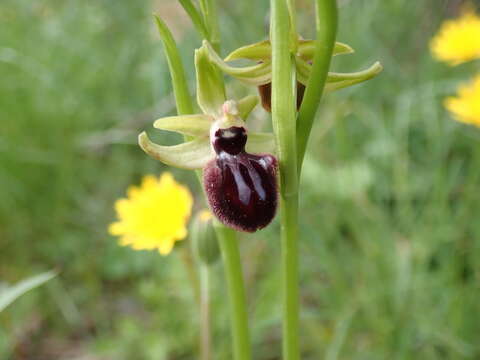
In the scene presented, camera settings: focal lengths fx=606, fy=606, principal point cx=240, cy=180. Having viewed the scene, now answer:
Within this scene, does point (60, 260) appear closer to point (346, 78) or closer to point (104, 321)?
point (104, 321)

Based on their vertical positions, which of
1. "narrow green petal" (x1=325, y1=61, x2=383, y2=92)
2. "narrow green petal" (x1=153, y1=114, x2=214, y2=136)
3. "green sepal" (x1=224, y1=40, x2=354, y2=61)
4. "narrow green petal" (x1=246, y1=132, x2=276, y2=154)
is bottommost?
"narrow green petal" (x1=246, y1=132, x2=276, y2=154)

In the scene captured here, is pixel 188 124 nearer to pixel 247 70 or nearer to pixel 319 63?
pixel 247 70

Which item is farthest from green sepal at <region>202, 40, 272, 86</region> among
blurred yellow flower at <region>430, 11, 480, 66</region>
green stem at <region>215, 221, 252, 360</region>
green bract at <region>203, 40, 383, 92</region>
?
blurred yellow flower at <region>430, 11, 480, 66</region>

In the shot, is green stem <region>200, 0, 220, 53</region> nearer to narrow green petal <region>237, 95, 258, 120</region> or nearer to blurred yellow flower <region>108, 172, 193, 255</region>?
narrow green petal <region>237, 95, 258, 120</region>

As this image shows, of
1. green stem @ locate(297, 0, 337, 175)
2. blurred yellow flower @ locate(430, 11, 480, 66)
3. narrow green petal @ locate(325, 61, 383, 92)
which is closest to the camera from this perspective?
green stem @ locate(297, 0, 337, 175)

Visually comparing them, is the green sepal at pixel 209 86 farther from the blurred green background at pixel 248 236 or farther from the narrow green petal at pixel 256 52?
the blurred green background at pixel 248 236

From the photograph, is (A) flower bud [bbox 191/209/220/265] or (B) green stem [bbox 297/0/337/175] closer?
(B) green stem [bbox 297/0/337/175]

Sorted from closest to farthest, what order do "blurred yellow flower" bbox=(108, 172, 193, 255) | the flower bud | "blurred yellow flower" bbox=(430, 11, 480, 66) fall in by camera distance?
the flower bud → "blurred yellow flower" bbox=(108, 172, 193, 255) → "blurred yellow flower" bbox=(430, 11, 480, 66)

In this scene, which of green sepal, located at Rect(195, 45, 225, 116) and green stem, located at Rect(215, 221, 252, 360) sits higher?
green sepal, located at Rect(195, 45, 225, 116)

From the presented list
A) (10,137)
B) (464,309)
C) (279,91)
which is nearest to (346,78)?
(279,91)
